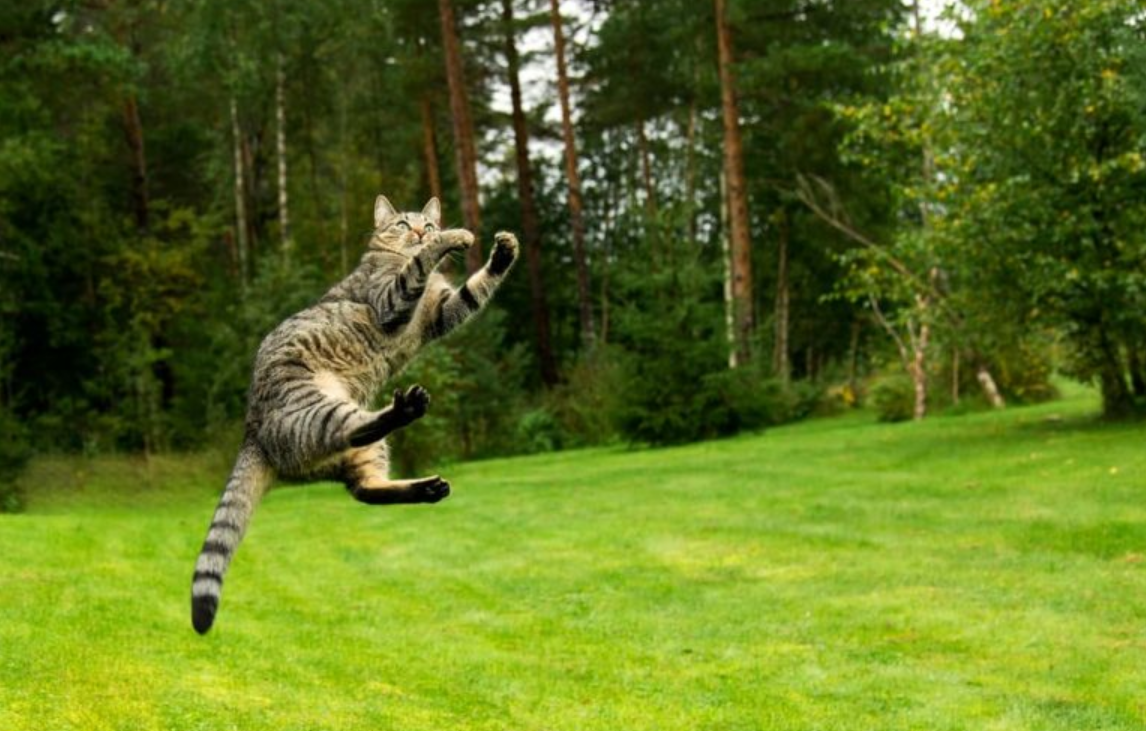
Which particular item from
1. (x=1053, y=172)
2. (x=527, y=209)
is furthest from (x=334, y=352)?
(x=527, y=209)

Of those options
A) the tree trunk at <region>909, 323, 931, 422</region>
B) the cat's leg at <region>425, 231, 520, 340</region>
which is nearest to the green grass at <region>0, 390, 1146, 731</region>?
the cat's leg at <region>425, 231, 520, 340</region>

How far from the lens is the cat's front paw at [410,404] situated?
327 cm

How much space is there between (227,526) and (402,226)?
999 millimetres

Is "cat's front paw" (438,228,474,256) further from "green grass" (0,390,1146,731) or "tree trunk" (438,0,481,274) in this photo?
"green grass" (0,390,1146,731)

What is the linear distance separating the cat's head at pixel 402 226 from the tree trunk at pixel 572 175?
1053 inches

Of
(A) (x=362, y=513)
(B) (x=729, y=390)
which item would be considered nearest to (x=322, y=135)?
(B) (x=729, y=390)

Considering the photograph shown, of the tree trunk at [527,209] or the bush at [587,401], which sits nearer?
the bush at [587,401]

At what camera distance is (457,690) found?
11430 millimetres

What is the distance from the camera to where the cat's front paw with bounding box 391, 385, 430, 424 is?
3.27 m

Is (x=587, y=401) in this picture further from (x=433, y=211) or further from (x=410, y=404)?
(x=410, y=404)

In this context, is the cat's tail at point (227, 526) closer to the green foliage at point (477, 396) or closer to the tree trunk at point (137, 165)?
the green foliage at point (477, 396)

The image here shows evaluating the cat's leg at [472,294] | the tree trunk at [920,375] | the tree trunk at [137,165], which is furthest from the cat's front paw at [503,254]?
the tree trunk at [137,165]

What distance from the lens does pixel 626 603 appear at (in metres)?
14.7

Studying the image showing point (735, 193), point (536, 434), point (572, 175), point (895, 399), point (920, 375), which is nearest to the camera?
point (920, 375)
